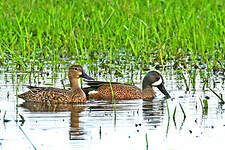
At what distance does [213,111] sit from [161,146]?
2.39 meters

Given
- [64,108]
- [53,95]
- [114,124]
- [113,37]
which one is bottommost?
[114,124]

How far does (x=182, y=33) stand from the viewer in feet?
55.6

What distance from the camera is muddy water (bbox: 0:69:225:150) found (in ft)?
28.1

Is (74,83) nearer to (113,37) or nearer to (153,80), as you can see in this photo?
(153,80)

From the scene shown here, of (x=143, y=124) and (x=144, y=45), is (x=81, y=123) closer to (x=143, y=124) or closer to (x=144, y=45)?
(x=143, y=124)

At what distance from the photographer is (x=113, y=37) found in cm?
1628

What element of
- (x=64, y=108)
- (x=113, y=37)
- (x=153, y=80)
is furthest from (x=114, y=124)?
(x=113, y=37)

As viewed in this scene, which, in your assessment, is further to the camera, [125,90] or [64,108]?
[125,90]

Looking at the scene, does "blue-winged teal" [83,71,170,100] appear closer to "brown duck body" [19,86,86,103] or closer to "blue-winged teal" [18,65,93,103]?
"blue-winged teal" [18,65,93,103]

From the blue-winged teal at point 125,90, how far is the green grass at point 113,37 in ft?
3.39

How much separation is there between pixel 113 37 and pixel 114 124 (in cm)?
676

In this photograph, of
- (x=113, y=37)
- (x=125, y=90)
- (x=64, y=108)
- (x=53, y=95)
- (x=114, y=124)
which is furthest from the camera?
(x=113, y=37)

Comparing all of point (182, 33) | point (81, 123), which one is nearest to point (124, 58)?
point (182, 33)

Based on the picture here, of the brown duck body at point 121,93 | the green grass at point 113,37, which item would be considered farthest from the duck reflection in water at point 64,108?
the green grass at point 113,37
